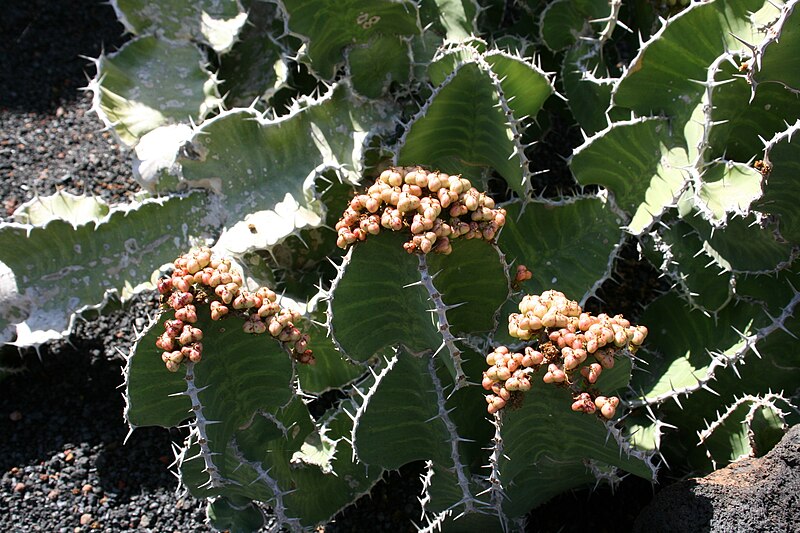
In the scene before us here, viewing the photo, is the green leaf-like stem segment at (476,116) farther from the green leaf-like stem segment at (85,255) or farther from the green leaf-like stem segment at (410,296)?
the green leaf-like stem segment at (85,255)

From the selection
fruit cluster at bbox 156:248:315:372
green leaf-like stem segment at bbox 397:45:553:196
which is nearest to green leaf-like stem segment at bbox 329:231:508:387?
fruit cluster at bbox 156:248:315:372

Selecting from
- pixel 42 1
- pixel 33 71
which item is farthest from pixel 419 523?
pixel 42 1

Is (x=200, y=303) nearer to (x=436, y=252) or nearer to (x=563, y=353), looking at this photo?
(x=436, y=252)

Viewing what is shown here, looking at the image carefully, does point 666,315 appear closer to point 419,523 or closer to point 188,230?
point 419,523

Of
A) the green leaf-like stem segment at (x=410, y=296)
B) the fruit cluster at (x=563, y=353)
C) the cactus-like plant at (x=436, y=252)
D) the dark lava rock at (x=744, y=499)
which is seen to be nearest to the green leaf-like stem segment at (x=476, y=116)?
the cactus-like plant at (x=436, y=252)

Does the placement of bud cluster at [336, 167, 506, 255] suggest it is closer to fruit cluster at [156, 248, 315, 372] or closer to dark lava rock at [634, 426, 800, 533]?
fruit cluster at [156, 248, 315, 372]

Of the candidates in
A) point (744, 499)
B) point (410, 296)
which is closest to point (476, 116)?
point (410, 296)
